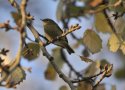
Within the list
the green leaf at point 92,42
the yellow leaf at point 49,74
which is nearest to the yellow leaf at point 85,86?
the green leaf at point 92,42

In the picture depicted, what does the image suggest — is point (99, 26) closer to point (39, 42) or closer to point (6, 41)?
point (39, 42)

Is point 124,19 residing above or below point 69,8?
below

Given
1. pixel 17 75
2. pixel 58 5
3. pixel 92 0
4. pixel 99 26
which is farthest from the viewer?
pixel 92 0

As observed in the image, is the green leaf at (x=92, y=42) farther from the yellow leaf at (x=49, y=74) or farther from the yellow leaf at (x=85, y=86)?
the yellow leaf at (x=49, y=74)

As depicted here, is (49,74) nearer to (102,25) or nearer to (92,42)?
(102,25)

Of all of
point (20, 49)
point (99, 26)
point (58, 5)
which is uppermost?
point (58, 5)

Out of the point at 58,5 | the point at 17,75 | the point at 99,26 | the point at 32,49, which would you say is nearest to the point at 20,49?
the point at 17,75

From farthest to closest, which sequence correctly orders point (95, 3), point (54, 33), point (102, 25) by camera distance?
point (95, 3) → point (102, 25) → point (54, 33)

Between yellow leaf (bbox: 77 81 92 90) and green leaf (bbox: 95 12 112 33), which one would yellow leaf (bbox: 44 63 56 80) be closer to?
green leaf (bbox: 95 12 112 33)

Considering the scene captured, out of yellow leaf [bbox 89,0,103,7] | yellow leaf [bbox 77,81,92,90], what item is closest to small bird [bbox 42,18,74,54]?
yellow leaf [bbox 77,81,92,90]

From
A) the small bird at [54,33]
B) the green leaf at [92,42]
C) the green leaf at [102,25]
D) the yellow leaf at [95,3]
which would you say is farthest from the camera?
the yellow leaf at [95,3]

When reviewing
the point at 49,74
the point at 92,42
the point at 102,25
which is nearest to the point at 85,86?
Result: the point at 92,42
